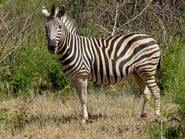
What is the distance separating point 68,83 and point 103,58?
263cm

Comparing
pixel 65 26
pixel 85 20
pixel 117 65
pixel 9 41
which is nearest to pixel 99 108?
pixel 117 65

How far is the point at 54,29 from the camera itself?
763 cm

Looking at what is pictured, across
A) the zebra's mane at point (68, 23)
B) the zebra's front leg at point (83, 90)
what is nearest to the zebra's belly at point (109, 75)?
the zebra's front leg at point (83, 90)

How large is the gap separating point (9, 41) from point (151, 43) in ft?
11.4

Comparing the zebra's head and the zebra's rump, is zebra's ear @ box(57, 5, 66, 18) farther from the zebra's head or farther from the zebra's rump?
the zebra's rump

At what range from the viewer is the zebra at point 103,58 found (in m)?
7.89

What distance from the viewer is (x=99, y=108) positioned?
9070 mm

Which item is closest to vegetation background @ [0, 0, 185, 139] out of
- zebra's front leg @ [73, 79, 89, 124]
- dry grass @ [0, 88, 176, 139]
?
dry grass @ [0, 88, 176, 139]

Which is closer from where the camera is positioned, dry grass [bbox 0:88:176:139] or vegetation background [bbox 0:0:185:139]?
dry grass [bbox 0:88:176:139]

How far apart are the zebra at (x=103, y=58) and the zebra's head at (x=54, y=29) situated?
0.02 m

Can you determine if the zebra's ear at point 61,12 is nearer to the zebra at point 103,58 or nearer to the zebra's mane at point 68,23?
the zebra at point 103,58

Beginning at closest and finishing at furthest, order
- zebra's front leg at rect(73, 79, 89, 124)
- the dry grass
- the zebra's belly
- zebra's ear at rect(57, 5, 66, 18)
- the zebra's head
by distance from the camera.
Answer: the dry grass
the zebra's head
zebra's ear at rect(57, 5, 66, 18)
zebra's front leg at rect(73, 79, 89, 124)
the zebra's belly

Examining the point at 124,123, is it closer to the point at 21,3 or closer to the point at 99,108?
the point at 99,108

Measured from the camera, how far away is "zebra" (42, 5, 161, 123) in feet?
25.9
